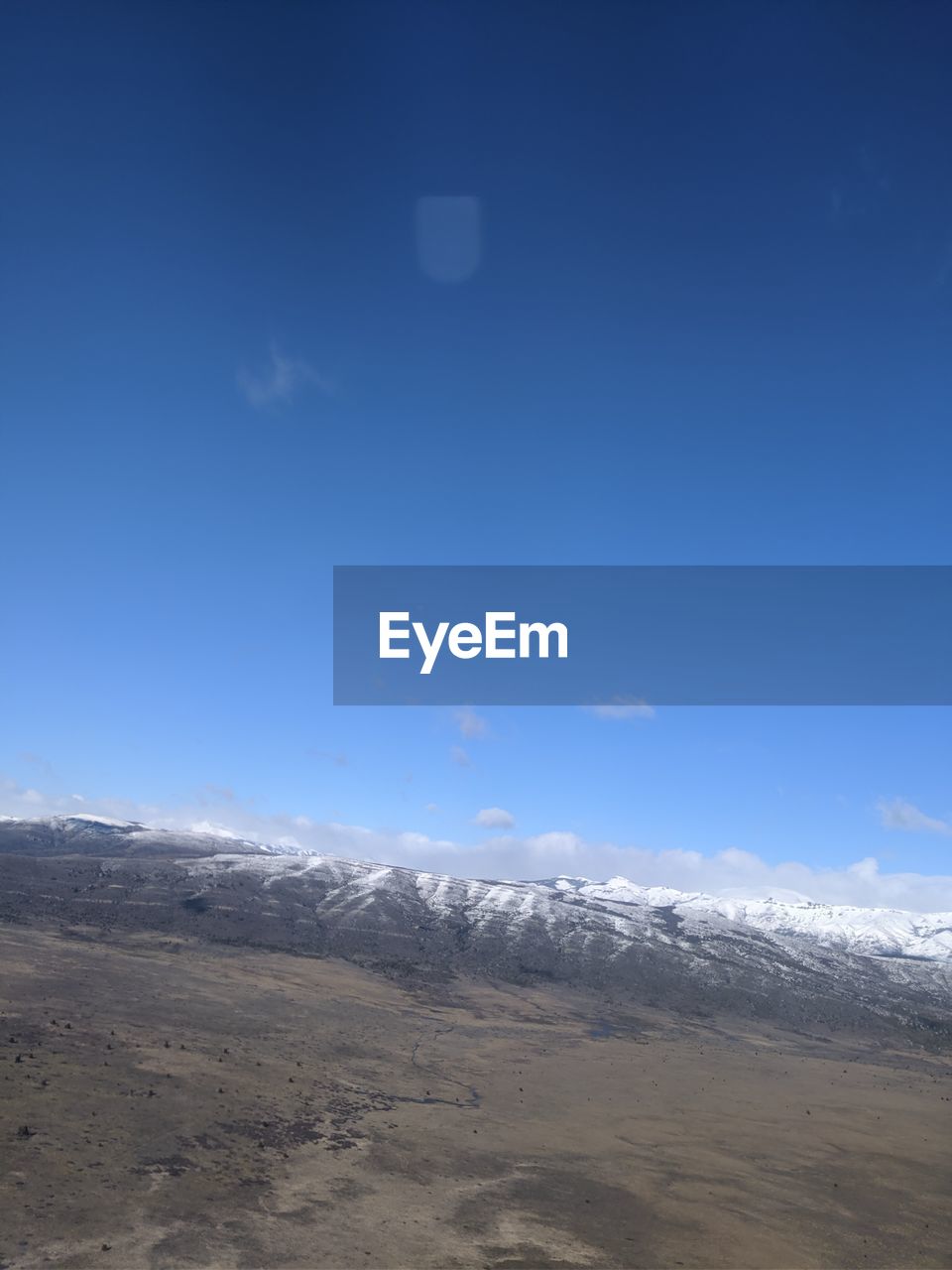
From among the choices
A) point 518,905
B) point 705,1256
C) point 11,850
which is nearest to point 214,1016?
point 705,1256

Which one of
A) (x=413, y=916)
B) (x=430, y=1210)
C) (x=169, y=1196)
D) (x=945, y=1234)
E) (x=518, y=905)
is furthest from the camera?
(x=518, y=905)

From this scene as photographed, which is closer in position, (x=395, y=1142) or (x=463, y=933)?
(x=395, y=1142)

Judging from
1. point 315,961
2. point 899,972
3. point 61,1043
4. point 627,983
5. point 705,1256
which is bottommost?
point 899,972

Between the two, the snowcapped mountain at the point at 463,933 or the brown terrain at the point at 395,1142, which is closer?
the brown terrain at the point at 395,1142

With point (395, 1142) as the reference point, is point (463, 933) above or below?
below

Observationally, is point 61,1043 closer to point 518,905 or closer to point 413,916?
point 413,916
